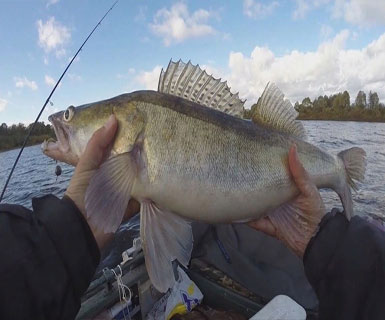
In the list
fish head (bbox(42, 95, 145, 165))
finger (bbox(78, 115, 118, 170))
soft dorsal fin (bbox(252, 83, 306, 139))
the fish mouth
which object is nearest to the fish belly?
fish head (bbox(42, 95, 145, 165))

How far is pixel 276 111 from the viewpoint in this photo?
275 centimetres

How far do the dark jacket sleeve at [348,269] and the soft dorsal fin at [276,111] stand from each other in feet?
3.09

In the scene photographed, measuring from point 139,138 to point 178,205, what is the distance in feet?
1.74

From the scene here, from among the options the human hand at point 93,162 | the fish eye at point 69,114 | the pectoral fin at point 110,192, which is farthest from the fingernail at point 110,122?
the fish eye at point 69,114

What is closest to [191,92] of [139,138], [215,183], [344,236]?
[139,138]

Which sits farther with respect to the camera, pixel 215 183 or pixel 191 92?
pixel 191 92

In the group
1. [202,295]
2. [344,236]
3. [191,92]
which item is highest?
[191,92]

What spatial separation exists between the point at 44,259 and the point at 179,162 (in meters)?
0.99

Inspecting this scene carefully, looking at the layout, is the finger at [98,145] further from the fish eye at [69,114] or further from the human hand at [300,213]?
the human hand at [300,213]

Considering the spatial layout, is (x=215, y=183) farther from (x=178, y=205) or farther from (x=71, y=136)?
(x=71, y=136)

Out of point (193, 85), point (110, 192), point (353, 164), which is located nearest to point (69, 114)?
point (110, 192)

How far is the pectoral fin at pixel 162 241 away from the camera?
2.13 metres

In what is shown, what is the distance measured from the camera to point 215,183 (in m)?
2.24

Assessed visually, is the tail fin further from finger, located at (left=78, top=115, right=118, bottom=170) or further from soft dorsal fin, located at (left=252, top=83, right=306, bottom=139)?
finger, located at (left=78, top=115, right=118, bottom=170)
